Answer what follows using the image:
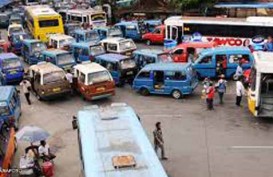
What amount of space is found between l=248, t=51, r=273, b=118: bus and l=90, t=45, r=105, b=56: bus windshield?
37.1 ft

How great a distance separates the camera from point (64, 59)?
2953 centimetres

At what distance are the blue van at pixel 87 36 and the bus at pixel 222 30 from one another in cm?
502

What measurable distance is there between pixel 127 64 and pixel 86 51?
14.5 feet

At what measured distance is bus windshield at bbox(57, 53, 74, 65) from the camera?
29344 mm

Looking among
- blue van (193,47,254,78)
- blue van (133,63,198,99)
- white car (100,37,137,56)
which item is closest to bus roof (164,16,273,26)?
white car (100,37,137,56)

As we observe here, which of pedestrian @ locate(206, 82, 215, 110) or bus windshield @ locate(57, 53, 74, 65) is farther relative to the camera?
bus windshield @ locate(57, 53, 74, 65)

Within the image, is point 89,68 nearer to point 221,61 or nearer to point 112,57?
point 112,57

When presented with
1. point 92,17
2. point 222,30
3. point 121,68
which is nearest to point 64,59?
point 121,68

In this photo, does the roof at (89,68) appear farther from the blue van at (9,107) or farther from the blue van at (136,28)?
the blue van at (136,28)

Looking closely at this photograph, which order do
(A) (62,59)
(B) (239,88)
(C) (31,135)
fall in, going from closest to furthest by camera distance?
(C) (31,135), (B) (239,88), (A) (62,59)

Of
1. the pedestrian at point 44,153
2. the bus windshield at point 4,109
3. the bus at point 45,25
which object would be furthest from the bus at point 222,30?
the pedestrian at point 44,153

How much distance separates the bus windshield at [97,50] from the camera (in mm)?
30828

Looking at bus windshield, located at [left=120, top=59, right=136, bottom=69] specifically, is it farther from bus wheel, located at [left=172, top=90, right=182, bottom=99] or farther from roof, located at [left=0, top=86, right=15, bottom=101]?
roof, located at [left=0, top=86, right=15, bottom=101]

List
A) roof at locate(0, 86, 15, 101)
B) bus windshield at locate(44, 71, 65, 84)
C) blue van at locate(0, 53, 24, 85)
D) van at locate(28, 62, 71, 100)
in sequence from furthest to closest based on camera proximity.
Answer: blue van at locate(0, 53, 24, 85) → bus windshield at locate(44, 71, 65, 84) → van at locate(28, 62, 71, 100) → roof at locate(0, 86, 15, 101)
